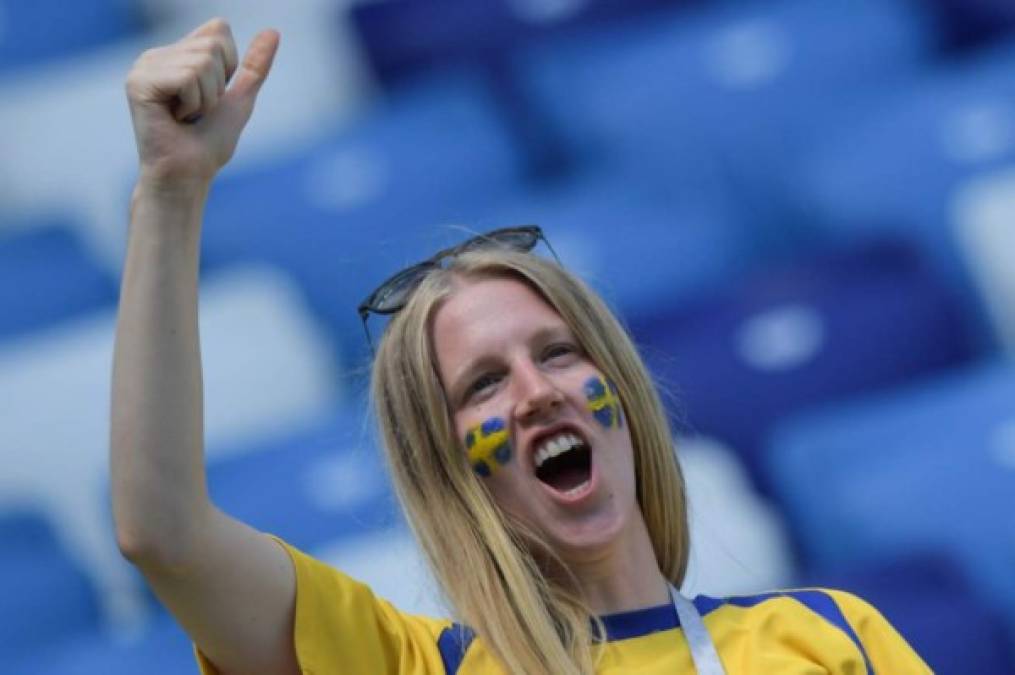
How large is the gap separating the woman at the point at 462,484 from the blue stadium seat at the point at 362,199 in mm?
1193

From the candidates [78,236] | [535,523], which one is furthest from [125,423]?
[78,236]

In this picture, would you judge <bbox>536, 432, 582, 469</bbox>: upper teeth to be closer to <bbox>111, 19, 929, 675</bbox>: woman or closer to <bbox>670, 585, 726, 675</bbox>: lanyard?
<bbox>111, 19, 929, 675</bbox>: woman

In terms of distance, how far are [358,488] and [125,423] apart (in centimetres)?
141

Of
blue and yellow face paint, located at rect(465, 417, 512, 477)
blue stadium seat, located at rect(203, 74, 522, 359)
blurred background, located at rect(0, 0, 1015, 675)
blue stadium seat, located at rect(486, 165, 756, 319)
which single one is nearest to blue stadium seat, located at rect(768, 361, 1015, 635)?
blurred background, located at rect(0, 0, 1015, 675)

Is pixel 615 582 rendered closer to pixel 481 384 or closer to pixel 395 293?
pixel 481 384

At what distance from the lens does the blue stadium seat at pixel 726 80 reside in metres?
2.93

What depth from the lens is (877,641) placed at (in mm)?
1504

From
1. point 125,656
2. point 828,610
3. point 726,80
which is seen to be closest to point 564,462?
point 828,610

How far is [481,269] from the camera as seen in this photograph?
1.58 m

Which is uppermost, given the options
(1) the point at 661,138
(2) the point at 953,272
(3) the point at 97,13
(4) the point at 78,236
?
(3) the point at 97,13

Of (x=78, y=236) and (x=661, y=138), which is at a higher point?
(x=78, y=236)

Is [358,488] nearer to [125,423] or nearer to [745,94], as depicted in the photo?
[745,94]

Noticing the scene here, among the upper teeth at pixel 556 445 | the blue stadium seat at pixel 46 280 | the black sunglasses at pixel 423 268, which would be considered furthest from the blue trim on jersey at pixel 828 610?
the blue stadium seat at pixel 46 280

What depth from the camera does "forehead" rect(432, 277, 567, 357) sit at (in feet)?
4.98
